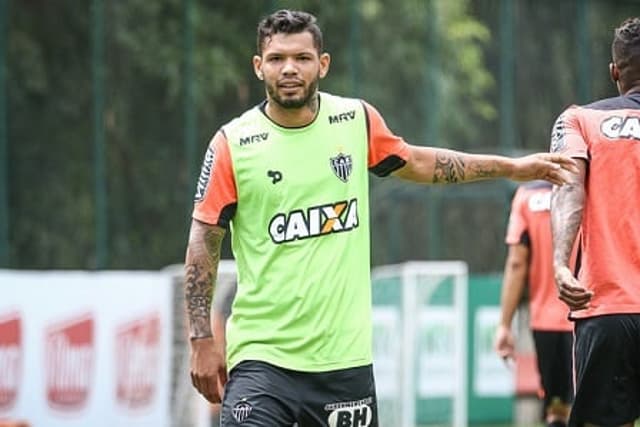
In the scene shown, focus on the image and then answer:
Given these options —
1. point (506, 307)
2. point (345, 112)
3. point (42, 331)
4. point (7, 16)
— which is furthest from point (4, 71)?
point (345, 112)

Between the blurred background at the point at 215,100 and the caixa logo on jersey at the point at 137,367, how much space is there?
158 inches

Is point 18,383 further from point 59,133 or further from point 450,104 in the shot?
point 450,104

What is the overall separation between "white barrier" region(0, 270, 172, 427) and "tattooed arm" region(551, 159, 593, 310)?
306 inches

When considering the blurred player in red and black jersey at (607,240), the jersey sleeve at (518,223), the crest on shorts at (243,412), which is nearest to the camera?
the crest on shorts at (243,412)

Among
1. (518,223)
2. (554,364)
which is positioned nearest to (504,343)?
(554,364)

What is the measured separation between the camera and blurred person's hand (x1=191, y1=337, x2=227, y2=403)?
698 centimetres

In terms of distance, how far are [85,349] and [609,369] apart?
820 cm

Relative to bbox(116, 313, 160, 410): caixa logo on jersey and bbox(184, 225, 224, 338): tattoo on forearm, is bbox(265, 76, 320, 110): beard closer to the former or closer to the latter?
bbox(184, 225, 224, 338): tattoo on forearm

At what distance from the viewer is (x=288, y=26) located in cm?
710

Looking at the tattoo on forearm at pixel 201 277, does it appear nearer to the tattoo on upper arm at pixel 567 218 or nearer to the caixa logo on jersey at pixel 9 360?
the tattoo on upper arm at pixel 567 218

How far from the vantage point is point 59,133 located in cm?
1991

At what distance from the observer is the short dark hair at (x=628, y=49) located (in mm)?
7262

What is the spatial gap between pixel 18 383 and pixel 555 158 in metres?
8.21

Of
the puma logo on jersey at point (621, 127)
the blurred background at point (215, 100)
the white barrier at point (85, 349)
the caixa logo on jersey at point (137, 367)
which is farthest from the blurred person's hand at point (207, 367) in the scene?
the blurred background at point (215, 100)
